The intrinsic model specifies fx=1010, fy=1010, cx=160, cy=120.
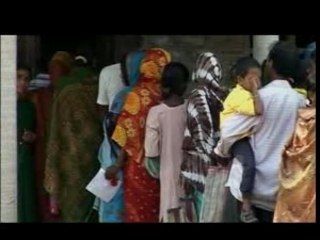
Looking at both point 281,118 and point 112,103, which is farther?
point 112,103

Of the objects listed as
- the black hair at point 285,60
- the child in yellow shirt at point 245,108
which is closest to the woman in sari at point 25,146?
the child in yellow shirt at point 245,108

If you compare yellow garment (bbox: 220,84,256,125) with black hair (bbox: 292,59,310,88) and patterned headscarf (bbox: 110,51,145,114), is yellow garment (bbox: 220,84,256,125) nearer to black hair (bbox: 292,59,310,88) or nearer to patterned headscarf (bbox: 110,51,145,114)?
black hair (bbox: 292,59,310,88)

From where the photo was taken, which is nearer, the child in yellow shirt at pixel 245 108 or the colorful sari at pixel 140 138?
the child in yellow shirt at pixel 245 108

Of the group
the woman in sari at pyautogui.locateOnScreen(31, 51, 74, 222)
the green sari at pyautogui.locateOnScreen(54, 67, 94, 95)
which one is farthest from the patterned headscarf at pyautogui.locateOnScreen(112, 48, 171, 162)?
the woman in sari at pyautogui.locateOnScreen(31, 51, 74, 222)

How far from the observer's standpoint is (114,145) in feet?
18.9

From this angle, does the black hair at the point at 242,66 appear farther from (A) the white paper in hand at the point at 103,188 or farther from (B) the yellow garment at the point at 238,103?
(A) the white paper in hand at the point at 103,188

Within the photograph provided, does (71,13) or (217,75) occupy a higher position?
(71,13)

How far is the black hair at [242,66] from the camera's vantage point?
5512mm

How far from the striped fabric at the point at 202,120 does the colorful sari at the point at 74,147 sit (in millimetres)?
549

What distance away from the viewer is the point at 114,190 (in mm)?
5793

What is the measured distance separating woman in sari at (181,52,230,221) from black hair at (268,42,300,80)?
0.33 metres

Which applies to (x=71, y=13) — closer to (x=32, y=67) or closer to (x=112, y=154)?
(x=32, y=67)

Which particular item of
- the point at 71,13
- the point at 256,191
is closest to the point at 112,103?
the point at 71,13

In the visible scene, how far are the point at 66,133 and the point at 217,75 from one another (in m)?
0.95
